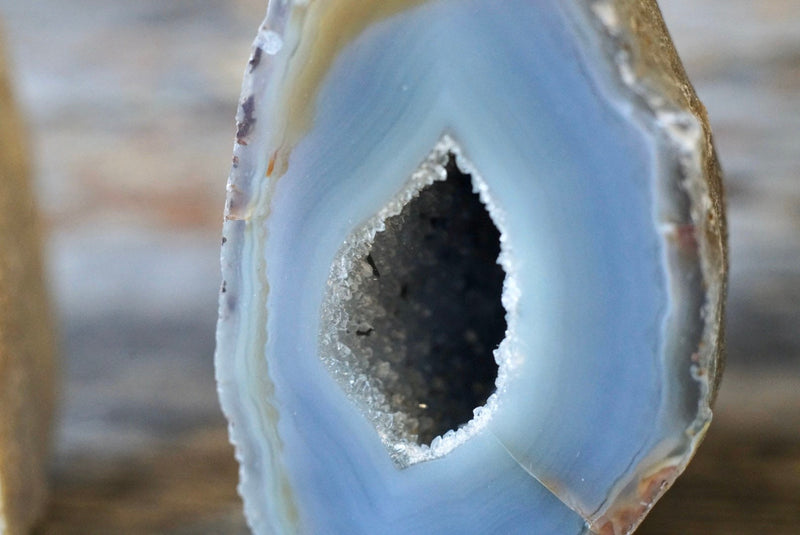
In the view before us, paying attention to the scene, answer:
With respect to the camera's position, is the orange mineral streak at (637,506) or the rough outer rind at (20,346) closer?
the orange mineral streak at (637,506)

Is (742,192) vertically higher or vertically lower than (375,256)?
higher

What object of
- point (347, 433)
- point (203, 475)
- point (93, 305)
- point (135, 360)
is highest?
point (93, 305)

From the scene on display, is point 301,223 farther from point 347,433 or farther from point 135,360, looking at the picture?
point 135,360

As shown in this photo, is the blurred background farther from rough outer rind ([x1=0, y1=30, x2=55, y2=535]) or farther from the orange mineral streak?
the orange mineral streak

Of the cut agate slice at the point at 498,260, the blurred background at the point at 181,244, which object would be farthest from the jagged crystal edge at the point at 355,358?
the blurred background at the point at 181,244

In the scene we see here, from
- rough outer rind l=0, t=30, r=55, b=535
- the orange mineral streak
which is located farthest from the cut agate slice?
rough outer rind l=0, t=30, r=55, b=535

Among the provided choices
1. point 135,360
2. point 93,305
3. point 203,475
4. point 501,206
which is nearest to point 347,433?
point 501,206

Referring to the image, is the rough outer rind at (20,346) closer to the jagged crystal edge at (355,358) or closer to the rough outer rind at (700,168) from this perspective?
the jagged crystal edge at (355,358)

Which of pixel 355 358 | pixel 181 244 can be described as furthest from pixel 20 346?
pixel 181 244
